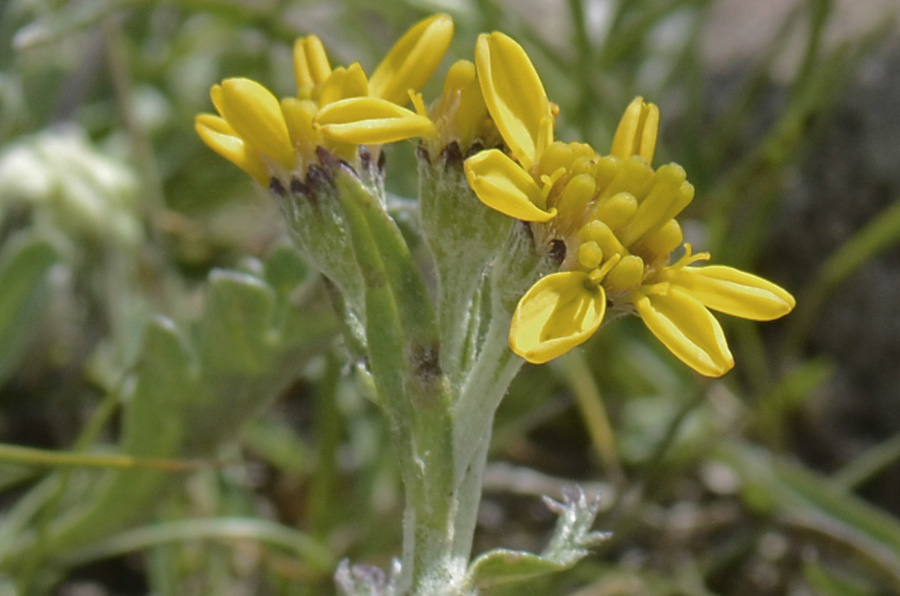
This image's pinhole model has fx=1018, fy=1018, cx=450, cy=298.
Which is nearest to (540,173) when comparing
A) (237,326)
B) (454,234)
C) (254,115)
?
(454,234)

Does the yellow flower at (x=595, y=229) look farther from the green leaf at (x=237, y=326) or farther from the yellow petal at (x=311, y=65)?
the green leaf at (x=237, y=326)

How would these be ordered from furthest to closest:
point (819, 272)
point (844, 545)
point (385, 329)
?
point (819, 272) < point (844, 545) < point (385, 329)

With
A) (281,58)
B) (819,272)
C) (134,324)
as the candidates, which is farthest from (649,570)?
(281,58)

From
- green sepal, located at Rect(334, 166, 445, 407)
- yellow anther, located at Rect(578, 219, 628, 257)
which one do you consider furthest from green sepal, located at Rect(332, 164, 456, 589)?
yellow anther, located at Rect(578, 219, 628, 257)

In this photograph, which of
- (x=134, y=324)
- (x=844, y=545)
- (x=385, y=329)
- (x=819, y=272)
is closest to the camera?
(x=385, y=329)

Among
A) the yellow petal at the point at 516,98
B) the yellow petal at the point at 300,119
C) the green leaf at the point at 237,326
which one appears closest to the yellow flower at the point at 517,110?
the yellow petal at the point at 516,98

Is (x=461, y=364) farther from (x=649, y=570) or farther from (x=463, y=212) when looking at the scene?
(x=649, y=570)
